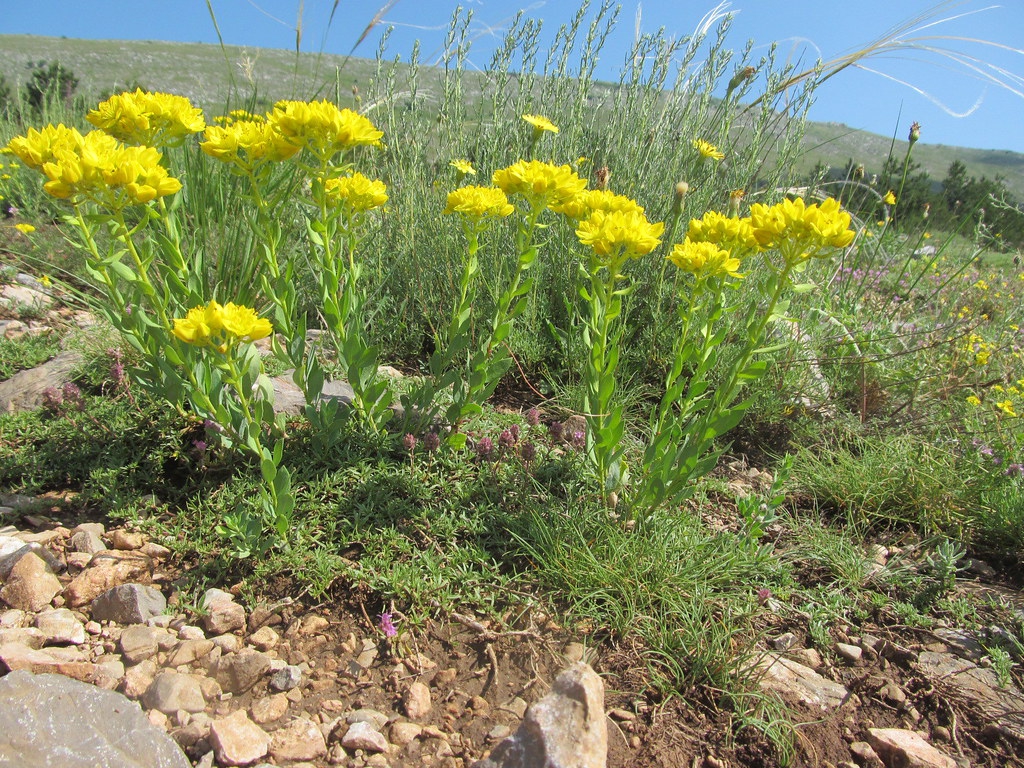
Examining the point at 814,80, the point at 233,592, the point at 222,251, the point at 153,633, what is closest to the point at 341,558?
the point at 233,592

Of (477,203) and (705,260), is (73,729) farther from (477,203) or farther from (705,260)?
(705,260)

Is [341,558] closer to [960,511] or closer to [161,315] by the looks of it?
[161,315]

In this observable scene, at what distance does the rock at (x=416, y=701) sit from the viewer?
1.57 metres

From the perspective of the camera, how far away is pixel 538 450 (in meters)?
2.48

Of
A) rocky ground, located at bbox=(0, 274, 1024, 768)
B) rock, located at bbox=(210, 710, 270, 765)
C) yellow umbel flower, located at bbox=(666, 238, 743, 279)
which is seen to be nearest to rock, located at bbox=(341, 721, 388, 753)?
rocky ground, located at bbox=(0, 274, 1024, 768)

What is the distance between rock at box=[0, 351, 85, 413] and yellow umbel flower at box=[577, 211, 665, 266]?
2.33 m

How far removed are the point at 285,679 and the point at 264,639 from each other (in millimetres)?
165

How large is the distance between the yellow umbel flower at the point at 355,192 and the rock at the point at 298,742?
4.93ft

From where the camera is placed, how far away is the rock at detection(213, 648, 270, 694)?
5.28ft

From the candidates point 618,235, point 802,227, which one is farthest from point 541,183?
point 802,227

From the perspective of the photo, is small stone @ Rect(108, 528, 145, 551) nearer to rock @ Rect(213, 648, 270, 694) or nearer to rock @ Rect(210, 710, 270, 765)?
rock @ Rect(213, 648, 270, 694)

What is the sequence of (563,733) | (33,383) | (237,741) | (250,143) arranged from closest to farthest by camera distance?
(563,733)
(237,741)
(250,143)
(33,383)

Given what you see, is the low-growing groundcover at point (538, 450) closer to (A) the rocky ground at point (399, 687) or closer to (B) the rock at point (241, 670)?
(A) the rocky ground at point (399, 687)

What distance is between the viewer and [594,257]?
1.86 metres
